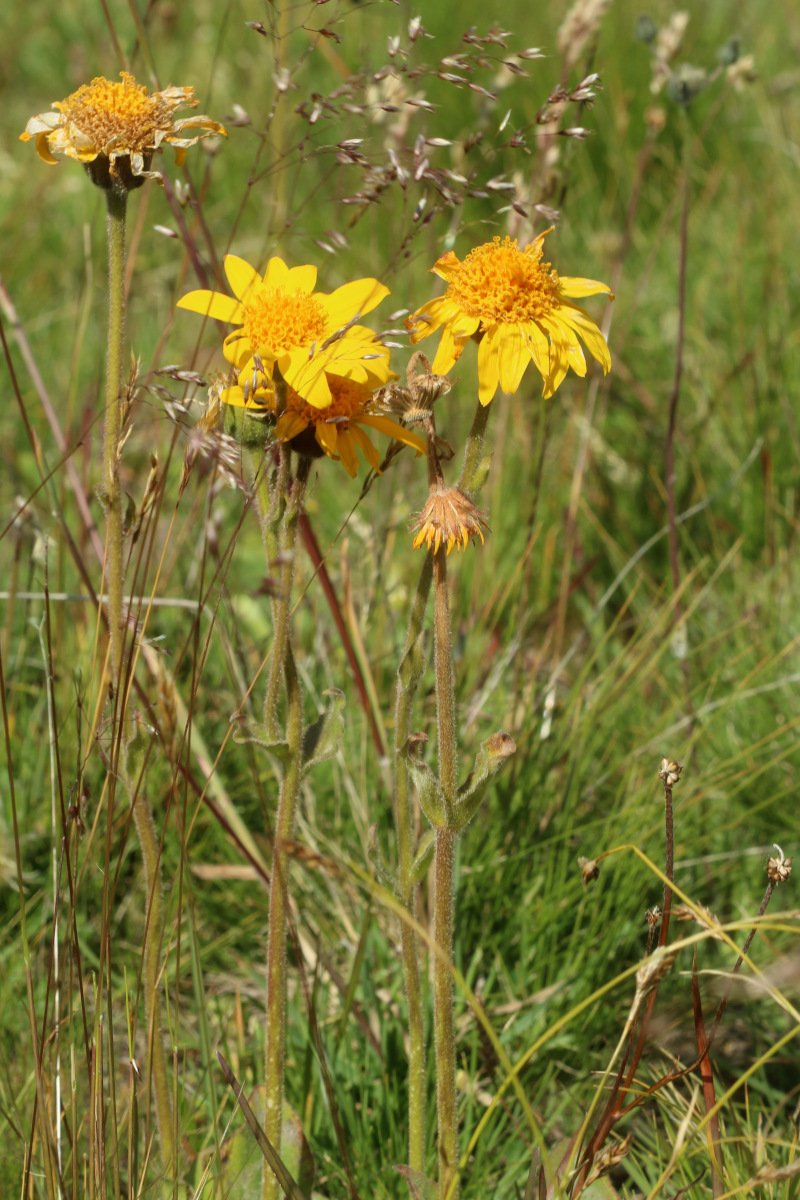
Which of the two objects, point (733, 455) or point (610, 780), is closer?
point (610, 780)

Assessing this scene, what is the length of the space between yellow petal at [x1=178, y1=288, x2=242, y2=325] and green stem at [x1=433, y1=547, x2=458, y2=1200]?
0.33 meters

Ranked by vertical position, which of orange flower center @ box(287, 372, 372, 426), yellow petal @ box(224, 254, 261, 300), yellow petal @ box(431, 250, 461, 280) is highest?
yellow petal @ box(431, 250, 461, 280)

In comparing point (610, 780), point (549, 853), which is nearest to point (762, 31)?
point (610, 780)

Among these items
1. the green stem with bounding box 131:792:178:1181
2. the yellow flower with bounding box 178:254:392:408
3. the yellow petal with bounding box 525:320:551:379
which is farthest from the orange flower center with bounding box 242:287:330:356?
the green stem with bounding box 131:792:178:1181

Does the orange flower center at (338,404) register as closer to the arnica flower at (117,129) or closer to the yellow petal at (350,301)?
the yellow petal at (350,301)

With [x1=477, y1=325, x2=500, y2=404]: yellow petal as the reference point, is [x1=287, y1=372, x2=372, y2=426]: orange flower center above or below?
below

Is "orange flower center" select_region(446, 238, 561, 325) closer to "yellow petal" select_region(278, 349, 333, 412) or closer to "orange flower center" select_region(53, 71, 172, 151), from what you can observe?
"yellow petal" select_region(278, 349, 333, 412)

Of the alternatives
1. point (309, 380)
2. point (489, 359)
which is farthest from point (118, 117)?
point (489, 359)

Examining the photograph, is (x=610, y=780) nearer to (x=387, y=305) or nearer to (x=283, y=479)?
(x=283, y=479)

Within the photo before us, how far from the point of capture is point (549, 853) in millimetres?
1941

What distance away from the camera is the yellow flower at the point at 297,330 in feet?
3.92

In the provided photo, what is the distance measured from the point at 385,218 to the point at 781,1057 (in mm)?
2638

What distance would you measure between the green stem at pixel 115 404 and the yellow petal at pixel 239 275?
0.12 m

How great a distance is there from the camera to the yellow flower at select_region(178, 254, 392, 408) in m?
1.20
